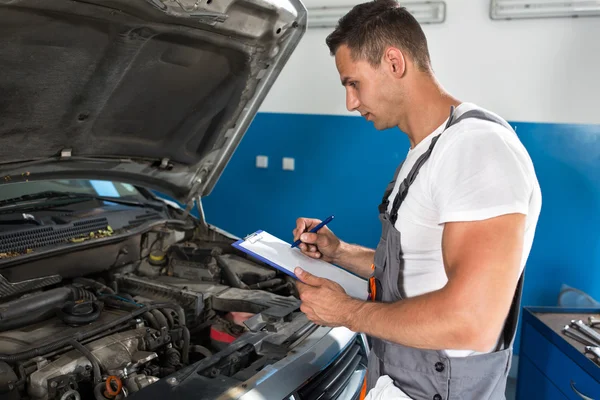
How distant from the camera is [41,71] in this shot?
175 centimetres

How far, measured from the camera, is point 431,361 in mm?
1300

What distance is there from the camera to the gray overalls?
4.18ft

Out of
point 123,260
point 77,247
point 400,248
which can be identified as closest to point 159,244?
point 123,260

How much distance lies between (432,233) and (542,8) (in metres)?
2.67

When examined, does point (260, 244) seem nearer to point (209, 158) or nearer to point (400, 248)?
point (400, 248)

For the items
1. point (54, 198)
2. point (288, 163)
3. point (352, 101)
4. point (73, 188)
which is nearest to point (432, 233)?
point (352, 101)

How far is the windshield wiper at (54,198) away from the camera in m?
2.28

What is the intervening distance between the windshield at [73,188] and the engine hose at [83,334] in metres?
0.92

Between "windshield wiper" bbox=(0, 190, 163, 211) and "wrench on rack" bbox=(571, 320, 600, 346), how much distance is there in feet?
6.96

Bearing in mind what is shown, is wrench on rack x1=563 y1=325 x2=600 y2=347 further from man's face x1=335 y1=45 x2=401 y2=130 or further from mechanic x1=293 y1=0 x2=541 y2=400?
man's face x1=335 y1=45 x2=401 y2=130

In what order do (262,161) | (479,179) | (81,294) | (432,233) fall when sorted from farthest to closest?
1. (262,161)
2. (81,294)
3. (432,233)
4. (479,179)

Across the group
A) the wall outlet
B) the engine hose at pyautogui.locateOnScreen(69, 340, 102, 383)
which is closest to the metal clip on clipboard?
the engine hose at pyautogui.locateOnScreen(69, 340, 102, 383)

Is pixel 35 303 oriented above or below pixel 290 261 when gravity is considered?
below

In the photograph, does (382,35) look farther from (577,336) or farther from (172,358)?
(577,336)
